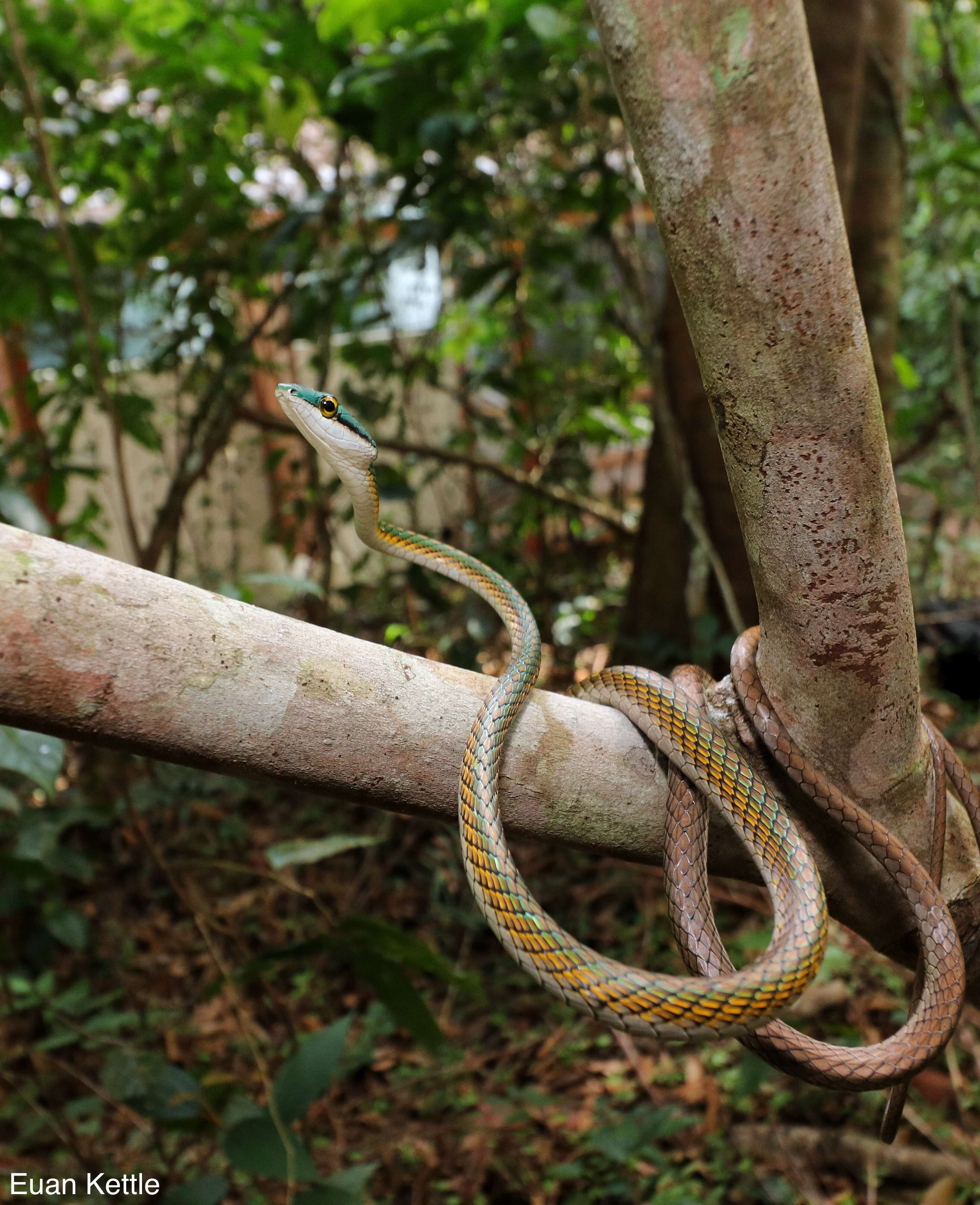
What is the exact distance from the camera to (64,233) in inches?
101

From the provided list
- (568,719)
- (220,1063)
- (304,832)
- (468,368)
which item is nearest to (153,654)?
(568,719)

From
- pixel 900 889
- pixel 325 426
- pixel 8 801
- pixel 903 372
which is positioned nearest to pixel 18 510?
pixel 8 801

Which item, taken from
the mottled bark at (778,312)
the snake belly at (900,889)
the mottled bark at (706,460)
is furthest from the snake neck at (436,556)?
the mottled bark at (706,460)

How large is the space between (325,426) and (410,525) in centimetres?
359

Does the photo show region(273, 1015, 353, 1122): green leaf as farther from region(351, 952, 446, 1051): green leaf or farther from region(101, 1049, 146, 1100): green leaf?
region(101, 1049, 146, 1100): green leaf

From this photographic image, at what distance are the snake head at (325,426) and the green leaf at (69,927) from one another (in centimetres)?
181

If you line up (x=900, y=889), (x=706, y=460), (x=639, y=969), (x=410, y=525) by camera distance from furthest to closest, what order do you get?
(x=410, y=525)
(x=706, y=460)
(x=900, y=889)
(x=639, y=969)

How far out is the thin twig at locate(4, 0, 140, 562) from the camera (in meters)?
2.42

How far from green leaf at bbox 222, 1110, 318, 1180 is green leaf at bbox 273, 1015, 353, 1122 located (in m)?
0.04

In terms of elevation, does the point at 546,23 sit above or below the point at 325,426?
above

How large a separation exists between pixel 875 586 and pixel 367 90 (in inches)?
99.6

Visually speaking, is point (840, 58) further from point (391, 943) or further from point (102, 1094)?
point (102, 1094)

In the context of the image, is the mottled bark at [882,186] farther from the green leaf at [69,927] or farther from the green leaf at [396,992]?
the green leaf at [69,927]

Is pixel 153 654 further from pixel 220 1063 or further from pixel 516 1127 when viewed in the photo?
pixel 220 1063
